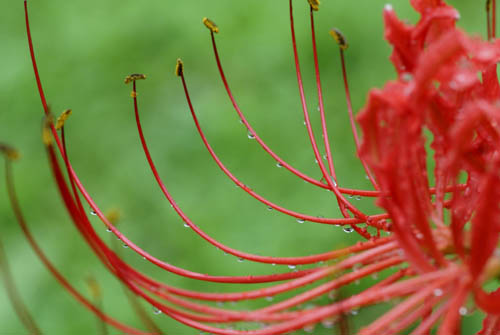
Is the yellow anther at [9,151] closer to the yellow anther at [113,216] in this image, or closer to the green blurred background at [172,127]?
the yellow anther at [113,216]

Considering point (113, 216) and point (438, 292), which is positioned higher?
point (113, 216)

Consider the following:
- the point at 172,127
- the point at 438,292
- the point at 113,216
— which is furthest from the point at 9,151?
the point at 172,127

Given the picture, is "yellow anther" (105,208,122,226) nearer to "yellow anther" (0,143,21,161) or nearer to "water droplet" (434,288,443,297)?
"yellow anther" (0,143,21,161)

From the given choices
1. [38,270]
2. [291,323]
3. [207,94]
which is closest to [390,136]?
[291,323]

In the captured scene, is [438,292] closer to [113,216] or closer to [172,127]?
[113,216]

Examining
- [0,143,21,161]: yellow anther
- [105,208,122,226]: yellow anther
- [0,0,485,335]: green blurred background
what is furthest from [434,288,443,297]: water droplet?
[0,0,485,335]: green blurred background

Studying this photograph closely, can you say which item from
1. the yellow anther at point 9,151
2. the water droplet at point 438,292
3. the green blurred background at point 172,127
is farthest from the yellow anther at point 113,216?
the green blurred background at point 172,127

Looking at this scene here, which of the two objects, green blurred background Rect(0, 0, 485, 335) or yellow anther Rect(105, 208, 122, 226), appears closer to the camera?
yellow anther Rect(105, 208, 122, 226)

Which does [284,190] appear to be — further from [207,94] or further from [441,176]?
[441,176]
